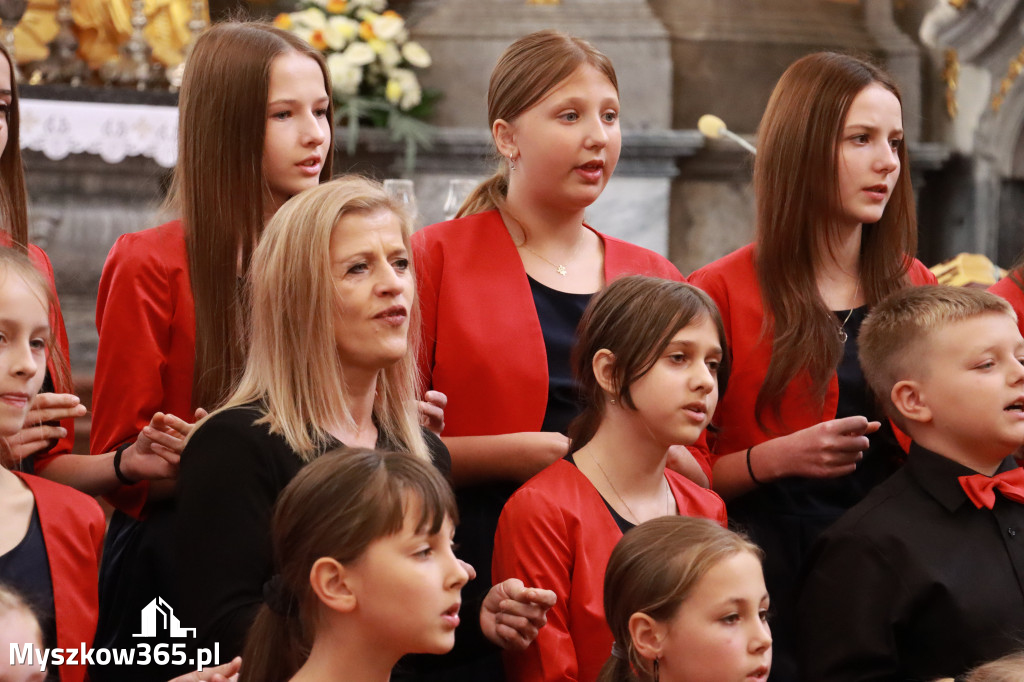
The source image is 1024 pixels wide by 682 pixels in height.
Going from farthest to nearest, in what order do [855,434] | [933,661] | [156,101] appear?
[156,101]
[855,434]
[933,661]

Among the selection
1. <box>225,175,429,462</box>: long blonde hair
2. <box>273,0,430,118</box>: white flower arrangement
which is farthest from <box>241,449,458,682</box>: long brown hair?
<box>273,0,430,118</box>: white flower arrangement

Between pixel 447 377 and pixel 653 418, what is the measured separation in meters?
0.45

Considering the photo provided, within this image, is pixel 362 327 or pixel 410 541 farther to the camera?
pixel 362 327

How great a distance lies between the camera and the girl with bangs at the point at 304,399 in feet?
6.46

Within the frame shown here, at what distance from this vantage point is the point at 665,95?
6.42 metres

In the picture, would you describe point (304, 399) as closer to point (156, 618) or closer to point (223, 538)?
point (223, 538)

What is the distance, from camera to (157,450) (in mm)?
2213

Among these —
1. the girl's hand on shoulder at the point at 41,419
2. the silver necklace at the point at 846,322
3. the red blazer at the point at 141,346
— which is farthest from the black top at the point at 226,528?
the silver necklace at the point at 846,322

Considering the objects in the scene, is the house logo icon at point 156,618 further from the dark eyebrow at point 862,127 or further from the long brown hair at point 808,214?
the dark eyebrow at point 862,127

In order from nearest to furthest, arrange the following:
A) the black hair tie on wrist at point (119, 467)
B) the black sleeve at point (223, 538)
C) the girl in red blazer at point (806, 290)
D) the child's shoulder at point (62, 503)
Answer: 1. the black sleeve at point (223, 538)
2. the child's shoulder at point (62, 503)
3. the black hair tie on wrist at point (119, 467)
4. the girl in red blazer at point (806, 290)

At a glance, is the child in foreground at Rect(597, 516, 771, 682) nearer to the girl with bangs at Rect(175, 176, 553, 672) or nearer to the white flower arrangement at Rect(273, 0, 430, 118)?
the girl with bangs at Rect(175, 176, 553, 672)

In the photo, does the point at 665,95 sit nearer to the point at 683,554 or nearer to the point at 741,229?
the point at 741,229

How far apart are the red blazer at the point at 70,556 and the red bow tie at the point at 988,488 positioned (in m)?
1.50

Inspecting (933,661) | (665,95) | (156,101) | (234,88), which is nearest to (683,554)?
(933,661)
